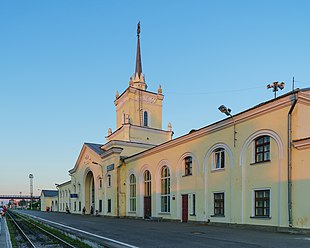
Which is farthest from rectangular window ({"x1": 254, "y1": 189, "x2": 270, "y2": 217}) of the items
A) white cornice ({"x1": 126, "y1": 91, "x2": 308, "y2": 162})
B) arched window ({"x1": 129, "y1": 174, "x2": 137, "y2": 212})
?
arched window ({"x1": 129, "y1": 174, "x2": 137, "y2": 212})

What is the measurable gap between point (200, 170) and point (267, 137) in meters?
6.38

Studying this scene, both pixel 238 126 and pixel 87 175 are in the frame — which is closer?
pixel 238 126

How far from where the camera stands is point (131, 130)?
41281 mm

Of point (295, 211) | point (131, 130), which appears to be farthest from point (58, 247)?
point (131, 130)

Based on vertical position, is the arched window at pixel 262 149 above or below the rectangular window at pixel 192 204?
above

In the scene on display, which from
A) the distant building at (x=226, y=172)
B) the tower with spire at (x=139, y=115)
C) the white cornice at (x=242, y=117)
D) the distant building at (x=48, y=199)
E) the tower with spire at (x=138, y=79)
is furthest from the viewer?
the distant building at (x=48, y=199)

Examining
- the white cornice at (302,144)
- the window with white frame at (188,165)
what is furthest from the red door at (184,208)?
the white cornice at (302,144)

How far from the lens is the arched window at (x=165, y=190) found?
27.9 metres

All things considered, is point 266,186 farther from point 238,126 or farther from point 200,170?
point 200,170

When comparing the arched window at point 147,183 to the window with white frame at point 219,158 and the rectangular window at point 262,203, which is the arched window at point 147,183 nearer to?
the window with white frame at point 219,158

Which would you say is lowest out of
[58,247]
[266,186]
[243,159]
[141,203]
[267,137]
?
[141,203]

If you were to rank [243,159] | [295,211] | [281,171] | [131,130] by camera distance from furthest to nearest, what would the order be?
[131,130] → [243,159] → [281,171] → [295,211]

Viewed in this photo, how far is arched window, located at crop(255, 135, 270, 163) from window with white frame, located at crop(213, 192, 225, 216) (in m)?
3.88

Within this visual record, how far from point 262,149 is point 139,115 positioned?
2591 centimetres
